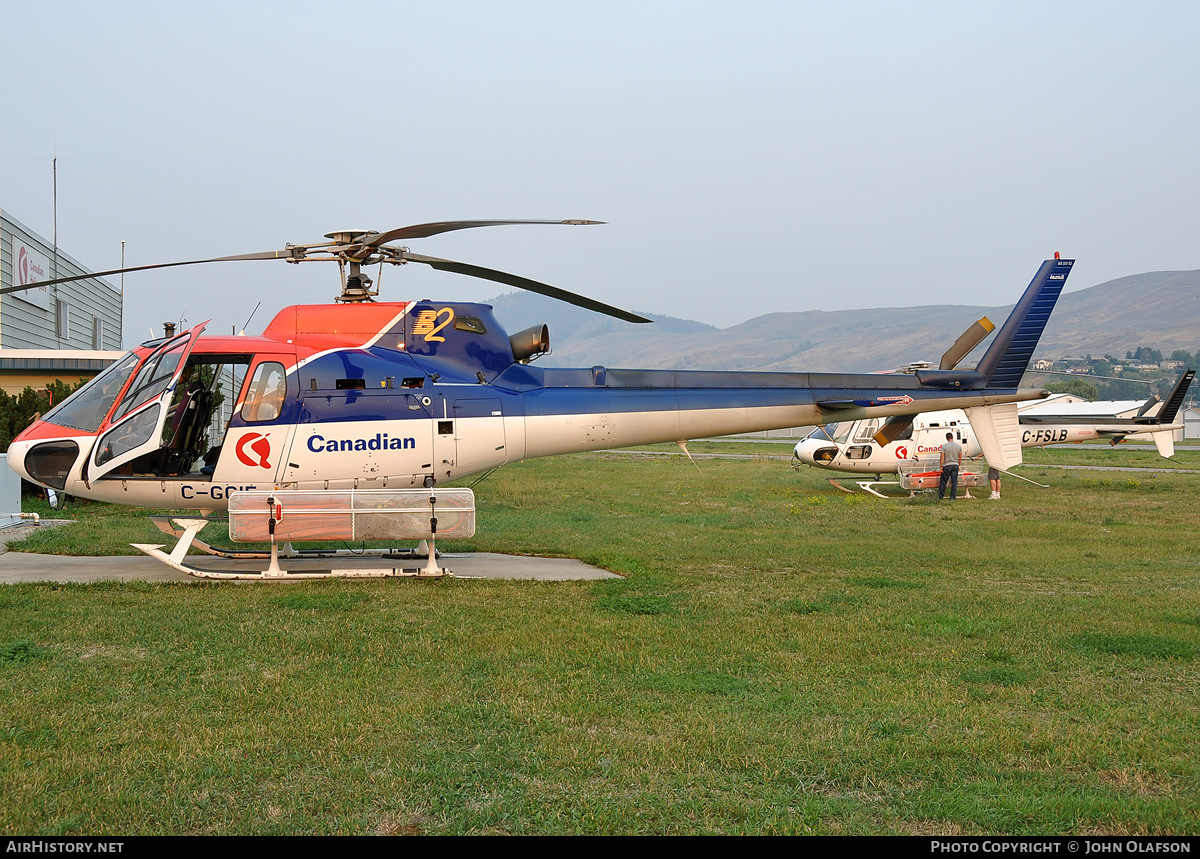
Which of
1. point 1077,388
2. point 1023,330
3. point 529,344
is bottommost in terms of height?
point 529,344

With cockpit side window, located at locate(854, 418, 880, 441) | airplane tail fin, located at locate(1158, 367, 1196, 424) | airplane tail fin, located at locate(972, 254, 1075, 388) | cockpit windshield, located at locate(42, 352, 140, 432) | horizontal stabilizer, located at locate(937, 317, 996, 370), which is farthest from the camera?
airplane tail fin, located at locate(1158, 367, 1196, 424)

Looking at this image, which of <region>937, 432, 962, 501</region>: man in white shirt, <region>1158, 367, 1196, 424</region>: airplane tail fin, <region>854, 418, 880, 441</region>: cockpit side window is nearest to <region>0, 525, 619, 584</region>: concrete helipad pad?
<region>937, 432, 962, 501</region>: man in white shirt

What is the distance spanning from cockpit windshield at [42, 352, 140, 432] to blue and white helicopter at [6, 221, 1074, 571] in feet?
0.05

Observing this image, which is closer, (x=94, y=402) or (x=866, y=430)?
(x=94, y=402)

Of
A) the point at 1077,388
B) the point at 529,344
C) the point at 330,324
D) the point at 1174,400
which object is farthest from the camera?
the point at 1077,388

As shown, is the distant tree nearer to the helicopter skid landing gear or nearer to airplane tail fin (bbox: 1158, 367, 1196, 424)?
airplane tail fin (bbox: 1158, 367, 1196, 424)

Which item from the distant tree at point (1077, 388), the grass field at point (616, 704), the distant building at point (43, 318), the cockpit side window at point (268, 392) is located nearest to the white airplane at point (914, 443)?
the grass field at point (616, 704)

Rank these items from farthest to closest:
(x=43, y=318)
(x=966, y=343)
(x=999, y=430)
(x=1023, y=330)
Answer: (x=43, y=318) → (x=999, y=430) → (x=966, y=343) → (x=1023, y=330)

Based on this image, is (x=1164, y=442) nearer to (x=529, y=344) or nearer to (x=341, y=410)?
(x=529, y=344)

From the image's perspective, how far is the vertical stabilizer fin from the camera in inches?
510

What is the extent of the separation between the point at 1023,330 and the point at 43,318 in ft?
96.2

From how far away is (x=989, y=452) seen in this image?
43.1 feet

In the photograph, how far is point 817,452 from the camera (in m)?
22.7

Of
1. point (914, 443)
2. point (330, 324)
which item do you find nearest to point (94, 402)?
point (330, 324)
